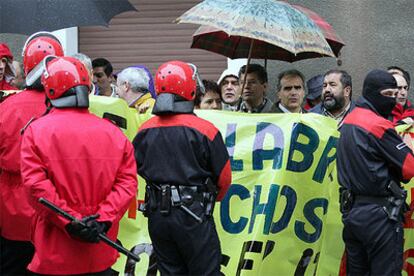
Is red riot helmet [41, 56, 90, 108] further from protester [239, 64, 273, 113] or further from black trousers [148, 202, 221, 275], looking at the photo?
protester [239, 64, 273, 113]

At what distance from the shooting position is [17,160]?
7.40 metres

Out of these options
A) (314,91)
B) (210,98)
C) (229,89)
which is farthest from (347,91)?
(210,98)

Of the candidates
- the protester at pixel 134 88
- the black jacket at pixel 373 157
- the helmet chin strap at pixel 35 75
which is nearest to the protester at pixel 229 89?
the protester at pixel 134 88

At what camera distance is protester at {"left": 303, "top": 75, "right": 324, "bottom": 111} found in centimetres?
1066

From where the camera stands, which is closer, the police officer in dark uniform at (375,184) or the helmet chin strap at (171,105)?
the helmet chin strap at (171,105)

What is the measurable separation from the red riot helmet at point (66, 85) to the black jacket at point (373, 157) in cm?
249

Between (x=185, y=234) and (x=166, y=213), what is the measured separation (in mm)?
210

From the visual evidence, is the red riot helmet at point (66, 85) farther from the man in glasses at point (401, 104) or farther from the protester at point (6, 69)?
the man in glasses at point (401, 104)

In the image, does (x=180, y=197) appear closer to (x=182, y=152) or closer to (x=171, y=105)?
(x=182, y=152)

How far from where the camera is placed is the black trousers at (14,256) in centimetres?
764

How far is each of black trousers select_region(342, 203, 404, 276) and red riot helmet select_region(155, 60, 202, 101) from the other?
1728mm

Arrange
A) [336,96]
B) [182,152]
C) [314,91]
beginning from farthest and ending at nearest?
[314,91]
[336,96]
[182,152]

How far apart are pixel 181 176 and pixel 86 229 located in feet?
4.19

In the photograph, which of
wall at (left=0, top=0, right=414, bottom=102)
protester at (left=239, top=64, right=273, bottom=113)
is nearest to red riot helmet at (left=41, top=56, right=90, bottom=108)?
protester at (left=239, top=64, right=273, bottom=113)
